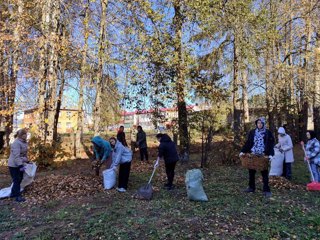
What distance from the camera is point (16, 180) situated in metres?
7.64

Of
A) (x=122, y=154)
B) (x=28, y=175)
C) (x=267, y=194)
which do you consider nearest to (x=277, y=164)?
(x=267, y=194)

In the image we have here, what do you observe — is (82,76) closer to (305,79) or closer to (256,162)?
(305,79)

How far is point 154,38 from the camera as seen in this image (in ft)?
33.8

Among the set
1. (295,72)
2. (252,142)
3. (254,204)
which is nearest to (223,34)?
(295,72)

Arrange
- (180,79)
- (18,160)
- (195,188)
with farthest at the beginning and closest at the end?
(180,79), (18,160), (195,188)

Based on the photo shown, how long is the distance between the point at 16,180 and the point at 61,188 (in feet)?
3.71

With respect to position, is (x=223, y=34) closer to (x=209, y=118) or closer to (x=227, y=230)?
(x=209, y=118)

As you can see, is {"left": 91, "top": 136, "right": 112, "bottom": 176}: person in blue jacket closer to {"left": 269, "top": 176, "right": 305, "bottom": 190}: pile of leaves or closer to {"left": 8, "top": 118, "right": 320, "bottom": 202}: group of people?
{"left": 8, "top": 118, "right": 320, "bottom": 202}: group of people

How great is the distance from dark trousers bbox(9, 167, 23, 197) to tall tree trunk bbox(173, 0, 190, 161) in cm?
527

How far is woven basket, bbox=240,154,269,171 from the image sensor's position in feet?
23.4

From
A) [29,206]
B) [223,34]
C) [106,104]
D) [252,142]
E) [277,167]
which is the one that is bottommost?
[29,206]

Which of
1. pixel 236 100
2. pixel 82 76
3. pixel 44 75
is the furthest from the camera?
pixel 82 76

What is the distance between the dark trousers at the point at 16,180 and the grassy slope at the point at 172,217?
33 centimetres

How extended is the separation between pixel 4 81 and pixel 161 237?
14.0 m
